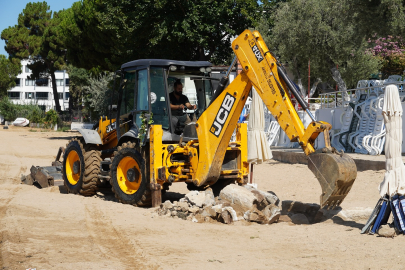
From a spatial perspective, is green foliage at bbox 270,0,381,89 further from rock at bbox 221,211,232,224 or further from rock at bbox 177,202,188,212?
rock at bbox 221,211,232,224

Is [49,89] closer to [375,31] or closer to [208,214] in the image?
[375,31]

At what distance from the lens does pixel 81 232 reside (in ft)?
24.5

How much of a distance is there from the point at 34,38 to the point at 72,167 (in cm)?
5666

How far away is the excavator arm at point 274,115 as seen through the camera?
24.2 feet

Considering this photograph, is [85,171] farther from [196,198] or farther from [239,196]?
[239,196]

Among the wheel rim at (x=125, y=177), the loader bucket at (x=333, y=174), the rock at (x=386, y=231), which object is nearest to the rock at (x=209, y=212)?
the wheel rim at (x=125, y=177)

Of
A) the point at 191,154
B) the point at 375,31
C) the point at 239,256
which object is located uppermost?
the point at 375,31

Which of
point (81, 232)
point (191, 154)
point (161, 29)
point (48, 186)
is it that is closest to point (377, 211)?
point (191, 154)

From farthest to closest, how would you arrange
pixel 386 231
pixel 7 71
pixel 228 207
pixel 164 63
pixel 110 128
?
pixel 7 71, pixel 110 128, pixel 164 63, pixel 228 207, pixel 386 231

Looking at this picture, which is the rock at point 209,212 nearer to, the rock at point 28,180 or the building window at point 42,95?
the rock at point 28,180

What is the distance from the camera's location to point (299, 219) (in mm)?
8812

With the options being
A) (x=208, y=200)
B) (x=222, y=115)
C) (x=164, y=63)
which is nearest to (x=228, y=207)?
(x=208, y=200)

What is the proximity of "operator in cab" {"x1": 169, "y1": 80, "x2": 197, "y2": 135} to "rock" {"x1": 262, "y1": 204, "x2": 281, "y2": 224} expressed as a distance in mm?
2310

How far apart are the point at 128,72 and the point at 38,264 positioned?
18.4ft
